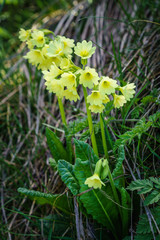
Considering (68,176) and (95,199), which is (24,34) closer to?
(68,176)

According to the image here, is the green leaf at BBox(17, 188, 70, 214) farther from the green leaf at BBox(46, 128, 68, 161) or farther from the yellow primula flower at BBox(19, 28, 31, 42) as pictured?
the yellow primula flower at BBox(19, 28, 31, 42)

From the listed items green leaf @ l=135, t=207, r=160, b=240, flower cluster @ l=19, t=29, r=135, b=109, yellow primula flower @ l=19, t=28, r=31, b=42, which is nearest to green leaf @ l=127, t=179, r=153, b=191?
green leaf @ l=135, t=207, r=160, b=240

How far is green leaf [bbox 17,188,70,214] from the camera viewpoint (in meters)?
1.46

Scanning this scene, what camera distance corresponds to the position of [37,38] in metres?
1.55

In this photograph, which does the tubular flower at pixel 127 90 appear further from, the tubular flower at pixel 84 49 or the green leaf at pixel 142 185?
the green leaf at pixel 142 185

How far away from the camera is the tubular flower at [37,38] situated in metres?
1.52

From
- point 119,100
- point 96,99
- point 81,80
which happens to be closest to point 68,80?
point 81,80

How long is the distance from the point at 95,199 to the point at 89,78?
696mm

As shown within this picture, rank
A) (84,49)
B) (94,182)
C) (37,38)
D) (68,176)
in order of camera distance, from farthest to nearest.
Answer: (37,38)
(68,176)
(84,49)
(94,182)

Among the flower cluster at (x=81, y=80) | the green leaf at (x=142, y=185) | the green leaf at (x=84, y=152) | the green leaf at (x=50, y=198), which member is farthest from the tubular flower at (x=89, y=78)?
the green leaf at (x=50, y=198)

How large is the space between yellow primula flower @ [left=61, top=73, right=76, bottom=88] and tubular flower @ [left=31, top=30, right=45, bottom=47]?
0.43 meters

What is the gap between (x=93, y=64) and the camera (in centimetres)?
258

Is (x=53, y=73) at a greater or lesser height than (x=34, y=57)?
lesser

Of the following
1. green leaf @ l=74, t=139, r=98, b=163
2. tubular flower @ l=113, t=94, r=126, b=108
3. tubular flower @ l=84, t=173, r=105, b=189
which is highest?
tubular flower @ l=113, t=94, r=126, b=108
